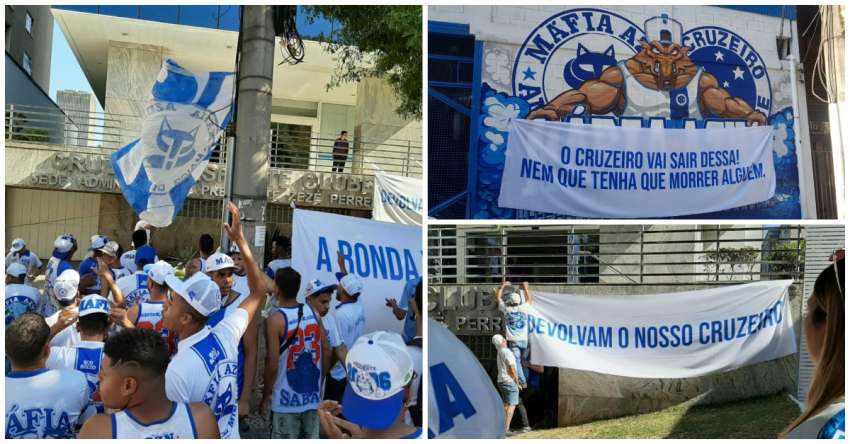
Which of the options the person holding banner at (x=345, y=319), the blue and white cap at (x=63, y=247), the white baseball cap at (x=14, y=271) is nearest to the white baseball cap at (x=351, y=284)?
the person holding banner at (x=345, y=319)

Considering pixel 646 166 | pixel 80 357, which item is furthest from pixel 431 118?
pixel 80 357

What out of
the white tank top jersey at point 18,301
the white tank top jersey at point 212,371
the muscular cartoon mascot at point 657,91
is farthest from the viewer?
the muscular cartoon mascot at point 657,91

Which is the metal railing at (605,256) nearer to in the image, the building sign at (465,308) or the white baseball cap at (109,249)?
the building sign at (465,308)

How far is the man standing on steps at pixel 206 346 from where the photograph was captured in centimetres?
271

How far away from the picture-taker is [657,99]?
23.7ft

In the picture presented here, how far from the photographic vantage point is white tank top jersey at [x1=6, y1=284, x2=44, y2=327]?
3.99 metres

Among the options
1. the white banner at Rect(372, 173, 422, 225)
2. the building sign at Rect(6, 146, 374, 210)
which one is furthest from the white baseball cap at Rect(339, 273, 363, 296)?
the building sign at Rect(6, 146, 374, 210)

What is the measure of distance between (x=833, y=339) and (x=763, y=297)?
3.08m

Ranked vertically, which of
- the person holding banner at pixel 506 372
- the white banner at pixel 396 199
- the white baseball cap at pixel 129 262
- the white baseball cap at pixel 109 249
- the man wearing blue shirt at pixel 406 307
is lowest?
the person holding banner at pixel 506 372

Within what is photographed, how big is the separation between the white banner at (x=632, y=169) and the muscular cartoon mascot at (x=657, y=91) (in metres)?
0.23

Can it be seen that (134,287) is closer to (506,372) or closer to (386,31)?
(506,372)

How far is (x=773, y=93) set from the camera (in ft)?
24.7

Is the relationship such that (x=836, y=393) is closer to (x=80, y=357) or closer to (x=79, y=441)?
(x=79, y=441)

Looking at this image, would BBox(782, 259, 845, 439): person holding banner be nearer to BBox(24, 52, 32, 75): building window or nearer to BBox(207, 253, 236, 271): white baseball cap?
BBox(207, 253, 236, 271): white baseball cap
